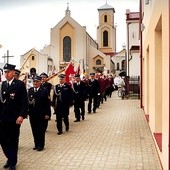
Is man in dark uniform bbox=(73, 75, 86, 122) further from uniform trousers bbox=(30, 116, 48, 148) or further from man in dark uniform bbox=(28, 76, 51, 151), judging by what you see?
uniform trousers bbox=(30, 116, 48, 148)

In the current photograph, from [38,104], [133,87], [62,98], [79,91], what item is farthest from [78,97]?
[133,87]

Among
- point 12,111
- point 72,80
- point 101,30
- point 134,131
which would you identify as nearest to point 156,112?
point 134,131

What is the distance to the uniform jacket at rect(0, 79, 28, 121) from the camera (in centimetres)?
677

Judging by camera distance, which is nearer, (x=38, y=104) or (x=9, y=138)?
(x=9, y=138)

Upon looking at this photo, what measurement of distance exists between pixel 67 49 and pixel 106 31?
70.5 ft

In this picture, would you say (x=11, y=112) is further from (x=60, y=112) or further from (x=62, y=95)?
(x=62, y=95)

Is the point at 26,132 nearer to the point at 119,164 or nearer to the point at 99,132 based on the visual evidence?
the point at 99,132

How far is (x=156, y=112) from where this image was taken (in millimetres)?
8781

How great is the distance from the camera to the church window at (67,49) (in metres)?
68.4

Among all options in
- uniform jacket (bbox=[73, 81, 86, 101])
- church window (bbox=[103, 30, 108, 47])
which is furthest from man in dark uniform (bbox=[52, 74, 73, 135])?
church window (bbox=[103, 30, 108, 47])

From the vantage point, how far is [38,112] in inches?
340

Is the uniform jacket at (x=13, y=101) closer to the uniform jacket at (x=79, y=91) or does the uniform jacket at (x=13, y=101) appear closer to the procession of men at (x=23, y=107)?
the procession of men at (x=23, y=107)

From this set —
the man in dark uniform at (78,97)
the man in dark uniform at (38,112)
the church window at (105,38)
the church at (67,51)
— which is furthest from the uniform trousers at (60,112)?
the church window at (105,38)

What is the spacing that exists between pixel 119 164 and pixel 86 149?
1589 millimetres
